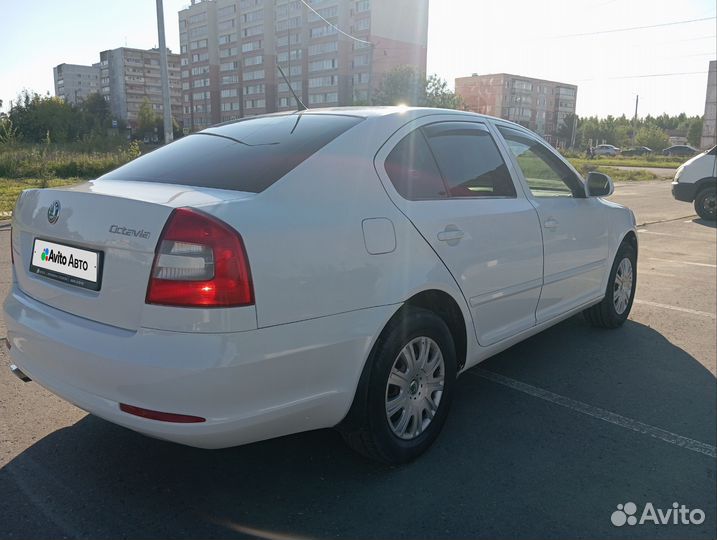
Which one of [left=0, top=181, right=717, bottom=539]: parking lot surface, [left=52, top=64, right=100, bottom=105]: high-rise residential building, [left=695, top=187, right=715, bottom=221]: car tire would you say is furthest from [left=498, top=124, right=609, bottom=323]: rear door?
[left=52, top=64, right=100, bottom=105]: high-rise residential building

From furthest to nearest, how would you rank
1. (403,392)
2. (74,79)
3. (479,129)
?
(74,79)
(479,129)
(403,392)

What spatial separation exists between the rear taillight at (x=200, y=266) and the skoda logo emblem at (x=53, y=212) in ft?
2.26

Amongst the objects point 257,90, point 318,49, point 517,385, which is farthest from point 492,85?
point 517,385

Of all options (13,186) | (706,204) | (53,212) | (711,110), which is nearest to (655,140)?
(711,110)

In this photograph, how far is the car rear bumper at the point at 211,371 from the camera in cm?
207

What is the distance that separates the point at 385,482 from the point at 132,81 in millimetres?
152351

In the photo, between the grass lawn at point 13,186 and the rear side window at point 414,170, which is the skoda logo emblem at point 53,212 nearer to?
the rear side window at point 414,170

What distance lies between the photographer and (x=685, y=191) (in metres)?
13.6

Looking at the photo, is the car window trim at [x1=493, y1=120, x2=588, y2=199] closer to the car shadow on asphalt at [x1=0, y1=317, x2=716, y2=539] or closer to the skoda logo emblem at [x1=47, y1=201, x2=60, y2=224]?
the car shadow on asphalt at [x1=0, y1=317, x2=716, y2=539]

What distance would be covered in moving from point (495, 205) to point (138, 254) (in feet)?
→ 6.48

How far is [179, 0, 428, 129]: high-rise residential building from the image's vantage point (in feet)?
Result: 308

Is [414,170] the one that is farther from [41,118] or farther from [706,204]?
[41,118]

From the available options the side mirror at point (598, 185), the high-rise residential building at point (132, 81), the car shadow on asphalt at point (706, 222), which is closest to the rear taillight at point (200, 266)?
the side mirror at point (598, 185)

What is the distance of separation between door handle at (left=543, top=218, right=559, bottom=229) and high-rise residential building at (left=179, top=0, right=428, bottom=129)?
280 ft
